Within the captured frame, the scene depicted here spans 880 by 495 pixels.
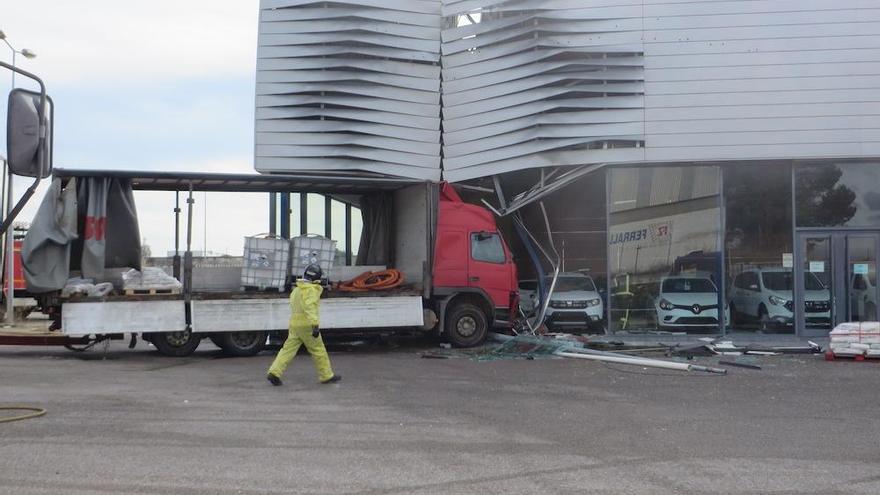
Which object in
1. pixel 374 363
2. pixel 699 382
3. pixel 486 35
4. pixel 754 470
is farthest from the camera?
pixel 486 35

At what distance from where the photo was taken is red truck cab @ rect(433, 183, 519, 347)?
55.3 ft

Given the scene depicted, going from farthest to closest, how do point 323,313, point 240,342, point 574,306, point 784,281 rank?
point 574,306 → point 784,281 → point 323,313 → point 240,342

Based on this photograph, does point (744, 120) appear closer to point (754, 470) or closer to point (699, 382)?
point (699, 382)

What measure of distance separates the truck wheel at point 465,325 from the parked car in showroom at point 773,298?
5.75m

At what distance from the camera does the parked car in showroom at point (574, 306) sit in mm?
19406

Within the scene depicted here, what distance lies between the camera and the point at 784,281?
61.3 feet

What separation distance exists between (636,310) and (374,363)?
278 inches

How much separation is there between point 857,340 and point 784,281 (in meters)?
3.85

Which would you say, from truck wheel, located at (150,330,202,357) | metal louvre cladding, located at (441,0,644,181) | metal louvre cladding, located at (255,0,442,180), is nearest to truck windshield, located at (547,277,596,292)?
metal louvre cladding, located at (441,0,644,181)

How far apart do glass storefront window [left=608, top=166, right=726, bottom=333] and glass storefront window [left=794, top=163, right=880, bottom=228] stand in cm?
180

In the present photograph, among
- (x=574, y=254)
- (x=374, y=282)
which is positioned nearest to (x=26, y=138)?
(x=374, y=282)

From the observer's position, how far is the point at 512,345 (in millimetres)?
16453

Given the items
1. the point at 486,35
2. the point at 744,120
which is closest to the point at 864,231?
the point at 744,120

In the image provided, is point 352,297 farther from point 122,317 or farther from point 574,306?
point 574,306
